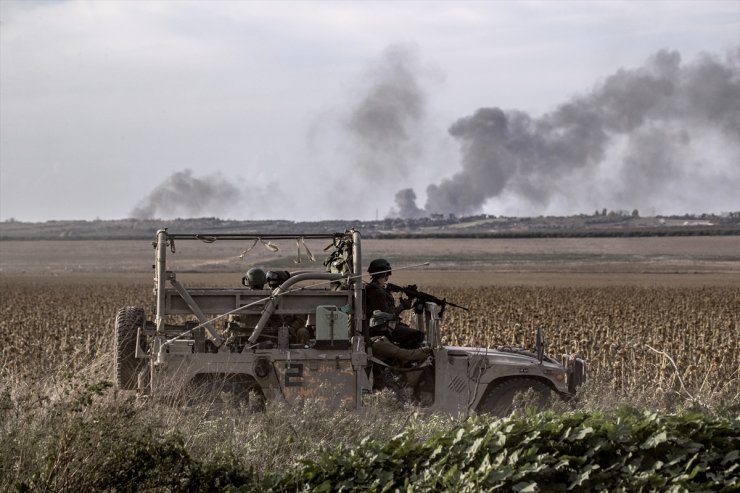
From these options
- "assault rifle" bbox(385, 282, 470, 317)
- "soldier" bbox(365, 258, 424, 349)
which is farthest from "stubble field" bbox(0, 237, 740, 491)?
"assault rifle" bbox(385, 282, 470, 317)

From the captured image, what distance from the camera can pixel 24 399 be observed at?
9547 mm

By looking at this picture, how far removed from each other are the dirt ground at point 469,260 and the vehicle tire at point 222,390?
4997 cm

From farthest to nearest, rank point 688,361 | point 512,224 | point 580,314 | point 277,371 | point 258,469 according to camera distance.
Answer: point 512,224
point 580,314
point 688,361
point 277,371
point 258,469

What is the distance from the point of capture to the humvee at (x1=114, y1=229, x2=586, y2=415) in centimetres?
1173

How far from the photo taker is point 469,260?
100 meters

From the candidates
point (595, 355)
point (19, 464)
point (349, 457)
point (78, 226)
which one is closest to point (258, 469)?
point (349, 457)

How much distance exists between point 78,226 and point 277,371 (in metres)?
186

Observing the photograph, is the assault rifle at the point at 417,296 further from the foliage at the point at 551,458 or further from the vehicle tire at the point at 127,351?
the foliage at the point at 551,458

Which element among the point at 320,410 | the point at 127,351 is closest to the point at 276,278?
the point at 127,351

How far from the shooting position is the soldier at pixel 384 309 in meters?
12.3

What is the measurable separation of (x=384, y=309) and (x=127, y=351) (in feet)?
8.82

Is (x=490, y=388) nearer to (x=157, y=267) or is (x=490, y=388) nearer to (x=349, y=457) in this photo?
(x=157, y=267)

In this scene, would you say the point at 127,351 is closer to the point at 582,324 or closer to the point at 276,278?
the point at 276,278

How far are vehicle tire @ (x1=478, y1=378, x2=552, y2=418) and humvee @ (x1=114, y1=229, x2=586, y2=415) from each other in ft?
0.03
